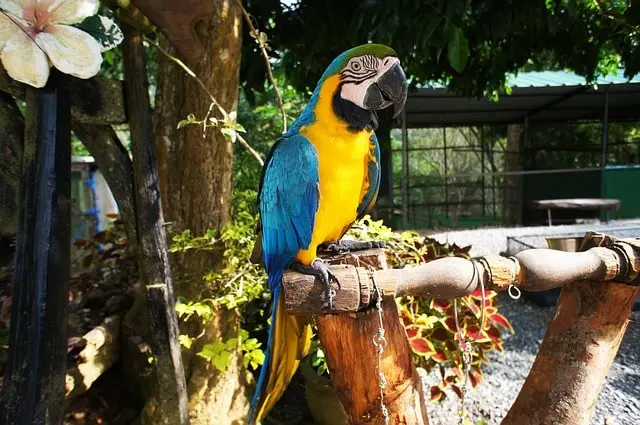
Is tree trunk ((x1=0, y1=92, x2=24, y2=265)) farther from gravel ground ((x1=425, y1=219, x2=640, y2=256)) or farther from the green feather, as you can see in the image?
gravel ground ((x1=425, y1=219, x2=640, y2=256))

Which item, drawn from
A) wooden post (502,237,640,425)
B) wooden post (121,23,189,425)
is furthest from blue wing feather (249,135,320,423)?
wooden post (502,237,640,425)

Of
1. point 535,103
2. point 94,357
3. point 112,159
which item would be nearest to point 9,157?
point 112,159

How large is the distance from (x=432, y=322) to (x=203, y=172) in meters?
1.03

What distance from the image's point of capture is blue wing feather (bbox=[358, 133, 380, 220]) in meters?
1.09

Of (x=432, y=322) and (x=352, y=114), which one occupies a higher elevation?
(x=352, y=114)

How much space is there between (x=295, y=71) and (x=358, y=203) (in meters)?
1.75

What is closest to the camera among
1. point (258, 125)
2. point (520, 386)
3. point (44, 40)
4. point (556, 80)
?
point (44, 40)

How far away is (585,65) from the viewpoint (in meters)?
3.41

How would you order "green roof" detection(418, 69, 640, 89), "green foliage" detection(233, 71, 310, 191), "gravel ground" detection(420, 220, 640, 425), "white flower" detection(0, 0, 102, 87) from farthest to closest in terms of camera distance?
"green roof" detection(418, 69, 640, 89) < "green foliage" detection(233, 71, 310, 191) < "gravel ground" detection(420, 220, 640, 425) < "white flower" detection(0, 0, 102, 87)

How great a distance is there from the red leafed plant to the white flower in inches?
41.4

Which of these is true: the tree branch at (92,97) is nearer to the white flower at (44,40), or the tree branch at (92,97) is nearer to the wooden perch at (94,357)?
the white flower at (44,40)

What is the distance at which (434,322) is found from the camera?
5.30ft

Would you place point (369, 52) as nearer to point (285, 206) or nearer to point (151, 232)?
point (285, 206)

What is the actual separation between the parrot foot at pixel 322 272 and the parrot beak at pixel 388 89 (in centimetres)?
36
